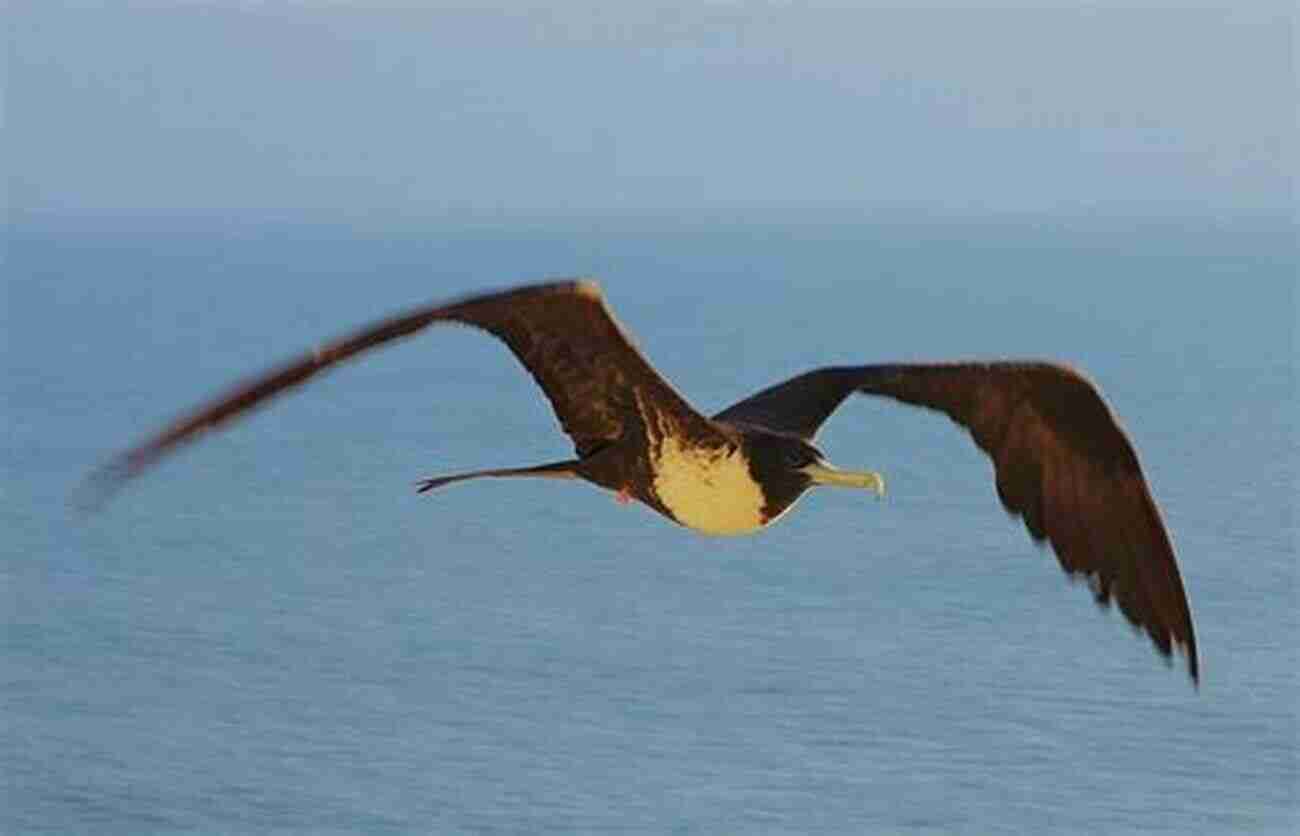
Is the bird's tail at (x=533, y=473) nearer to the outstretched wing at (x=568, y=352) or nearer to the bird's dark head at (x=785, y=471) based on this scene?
the outstretched wing at (x=568, y=352)

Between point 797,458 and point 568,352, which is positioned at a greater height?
point 568,352

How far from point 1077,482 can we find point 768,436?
616 millimetres

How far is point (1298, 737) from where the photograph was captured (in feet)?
41.7

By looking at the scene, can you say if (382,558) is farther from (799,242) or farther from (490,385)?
(799,242)

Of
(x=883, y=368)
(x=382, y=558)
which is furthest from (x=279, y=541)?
(x=883, y=368)

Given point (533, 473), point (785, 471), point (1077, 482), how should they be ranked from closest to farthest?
point (533, 473) → point (785, 471) → point (1077, 482)

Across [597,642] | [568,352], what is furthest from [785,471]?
[597,642]

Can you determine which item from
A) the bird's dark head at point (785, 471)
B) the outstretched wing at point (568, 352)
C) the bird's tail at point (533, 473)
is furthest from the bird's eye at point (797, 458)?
the bird's tail at point (533, 473)

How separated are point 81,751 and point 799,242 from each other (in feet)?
104

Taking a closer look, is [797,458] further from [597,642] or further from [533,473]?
[597,642]

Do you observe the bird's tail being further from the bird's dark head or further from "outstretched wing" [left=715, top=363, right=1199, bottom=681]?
"outstretched wing" [left=715, top=363, right=1199, bottom=681]

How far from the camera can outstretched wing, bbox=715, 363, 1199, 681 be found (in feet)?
16.0

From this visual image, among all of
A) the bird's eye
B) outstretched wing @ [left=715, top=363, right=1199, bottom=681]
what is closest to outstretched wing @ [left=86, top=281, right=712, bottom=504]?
the bird's eye

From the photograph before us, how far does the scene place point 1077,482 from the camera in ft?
16.2
